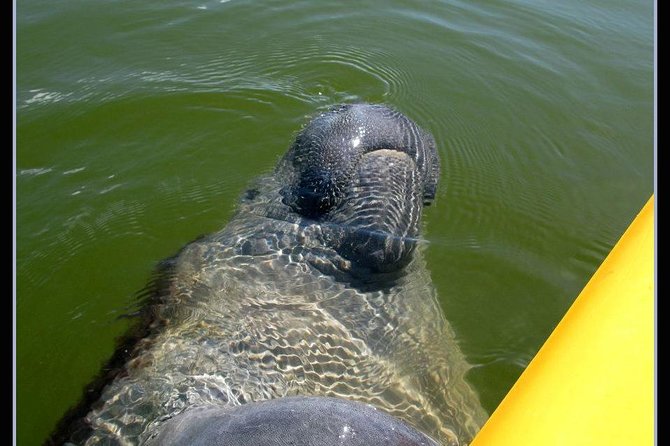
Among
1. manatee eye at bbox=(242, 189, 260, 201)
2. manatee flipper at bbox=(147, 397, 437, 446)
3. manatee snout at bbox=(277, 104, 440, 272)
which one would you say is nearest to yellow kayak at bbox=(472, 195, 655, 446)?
manatee flipper at bbox=(147, 397, 437, 446)

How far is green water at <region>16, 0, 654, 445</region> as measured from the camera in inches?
197

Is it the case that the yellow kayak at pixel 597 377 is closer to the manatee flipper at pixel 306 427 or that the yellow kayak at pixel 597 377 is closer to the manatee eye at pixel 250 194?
the manatee flipper at pixel 306 427

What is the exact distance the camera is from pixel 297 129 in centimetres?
670

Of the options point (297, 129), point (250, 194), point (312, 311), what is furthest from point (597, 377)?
point (297, 129)

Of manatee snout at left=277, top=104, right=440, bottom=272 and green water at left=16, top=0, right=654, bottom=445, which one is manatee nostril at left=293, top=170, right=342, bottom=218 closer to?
manatee snout at left=277, top=104, right=440, bottom=272

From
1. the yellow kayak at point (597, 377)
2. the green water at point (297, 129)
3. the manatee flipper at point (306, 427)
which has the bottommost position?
the green water at point (297, 129)

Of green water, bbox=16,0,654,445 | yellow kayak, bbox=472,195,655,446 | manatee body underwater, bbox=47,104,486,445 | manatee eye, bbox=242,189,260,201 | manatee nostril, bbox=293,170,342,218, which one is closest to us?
yellow kayak, bbox=472,195,655,446

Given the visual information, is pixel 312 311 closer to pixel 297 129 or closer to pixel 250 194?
pixel 250 194

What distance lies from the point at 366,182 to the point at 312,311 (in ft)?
2.91

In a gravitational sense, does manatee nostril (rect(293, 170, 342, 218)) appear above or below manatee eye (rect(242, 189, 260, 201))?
above

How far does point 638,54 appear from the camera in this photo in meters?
8.91

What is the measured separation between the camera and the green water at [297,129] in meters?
4.99

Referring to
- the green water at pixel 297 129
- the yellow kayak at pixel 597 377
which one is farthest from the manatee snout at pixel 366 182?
the yellow kayak at pixel 597 377
